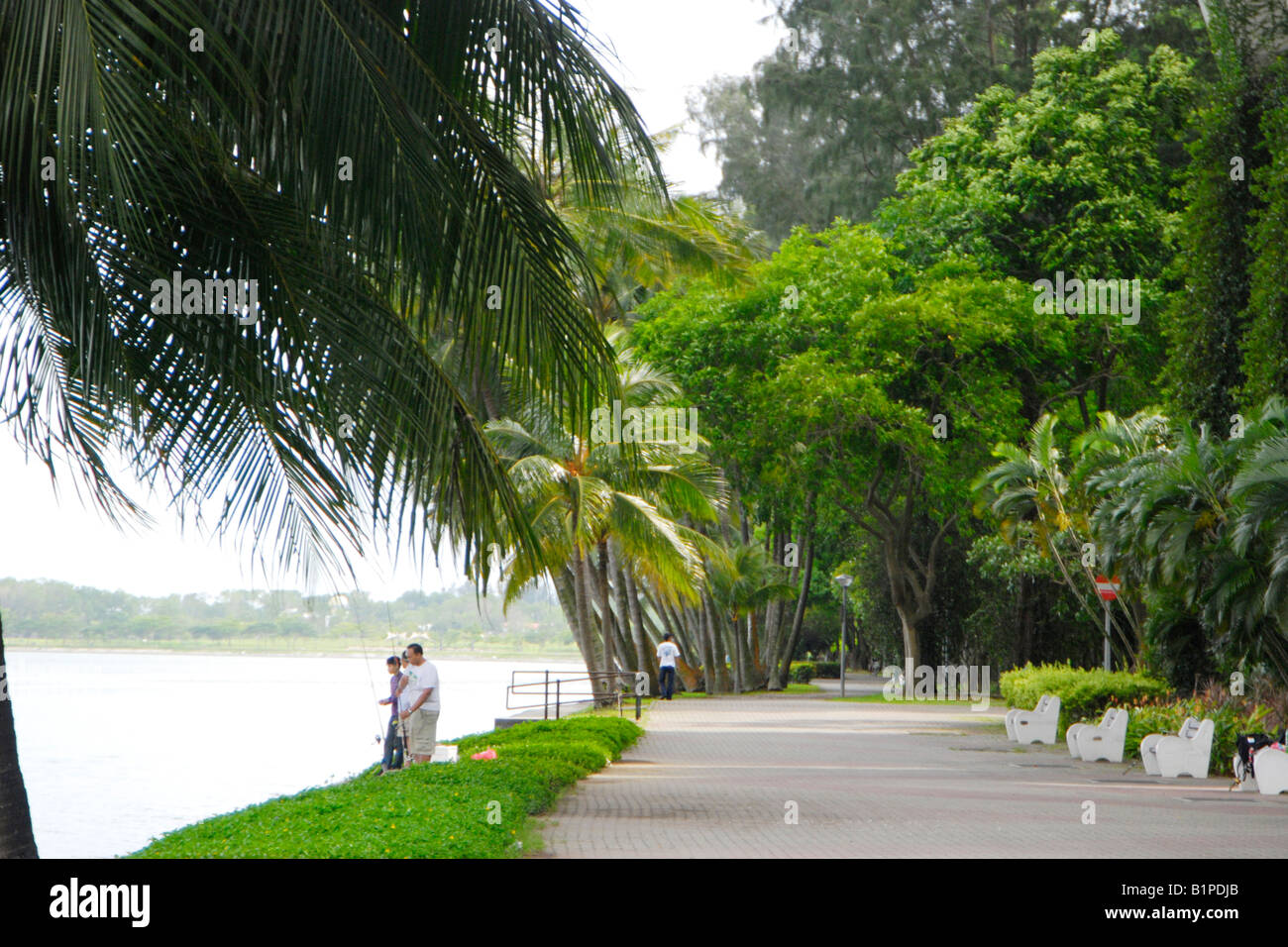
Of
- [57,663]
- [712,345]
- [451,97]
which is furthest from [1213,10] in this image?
[57,663]

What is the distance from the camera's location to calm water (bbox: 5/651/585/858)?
21672 millimetres

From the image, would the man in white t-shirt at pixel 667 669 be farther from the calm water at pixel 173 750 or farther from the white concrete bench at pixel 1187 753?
the white concrete bench at pixel 1187 753

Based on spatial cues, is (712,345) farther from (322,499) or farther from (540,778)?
(322,499)

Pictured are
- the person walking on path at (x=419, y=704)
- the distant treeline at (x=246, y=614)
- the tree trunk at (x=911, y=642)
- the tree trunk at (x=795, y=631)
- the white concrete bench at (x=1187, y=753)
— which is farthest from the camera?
the tree trunk at (x=795, y=631)

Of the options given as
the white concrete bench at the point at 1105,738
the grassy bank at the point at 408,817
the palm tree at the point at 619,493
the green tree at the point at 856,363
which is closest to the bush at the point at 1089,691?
the white concrete bench at the point at 1105,738

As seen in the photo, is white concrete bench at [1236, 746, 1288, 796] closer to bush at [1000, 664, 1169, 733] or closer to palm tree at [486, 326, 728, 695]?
bush at [1000, 664, 1169, 733]

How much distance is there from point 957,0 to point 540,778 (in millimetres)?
32606

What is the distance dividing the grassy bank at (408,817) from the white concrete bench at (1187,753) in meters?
7.45

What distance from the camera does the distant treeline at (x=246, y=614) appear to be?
18.6ft

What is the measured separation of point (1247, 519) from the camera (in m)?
14.8

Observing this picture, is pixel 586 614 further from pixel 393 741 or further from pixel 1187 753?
pixel 1187 753

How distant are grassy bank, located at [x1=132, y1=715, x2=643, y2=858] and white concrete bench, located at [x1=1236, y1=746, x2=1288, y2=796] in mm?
7596

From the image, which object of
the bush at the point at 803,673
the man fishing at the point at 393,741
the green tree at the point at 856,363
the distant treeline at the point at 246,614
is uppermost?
the green tree at the point at 856,363

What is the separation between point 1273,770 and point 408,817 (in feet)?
32.6
